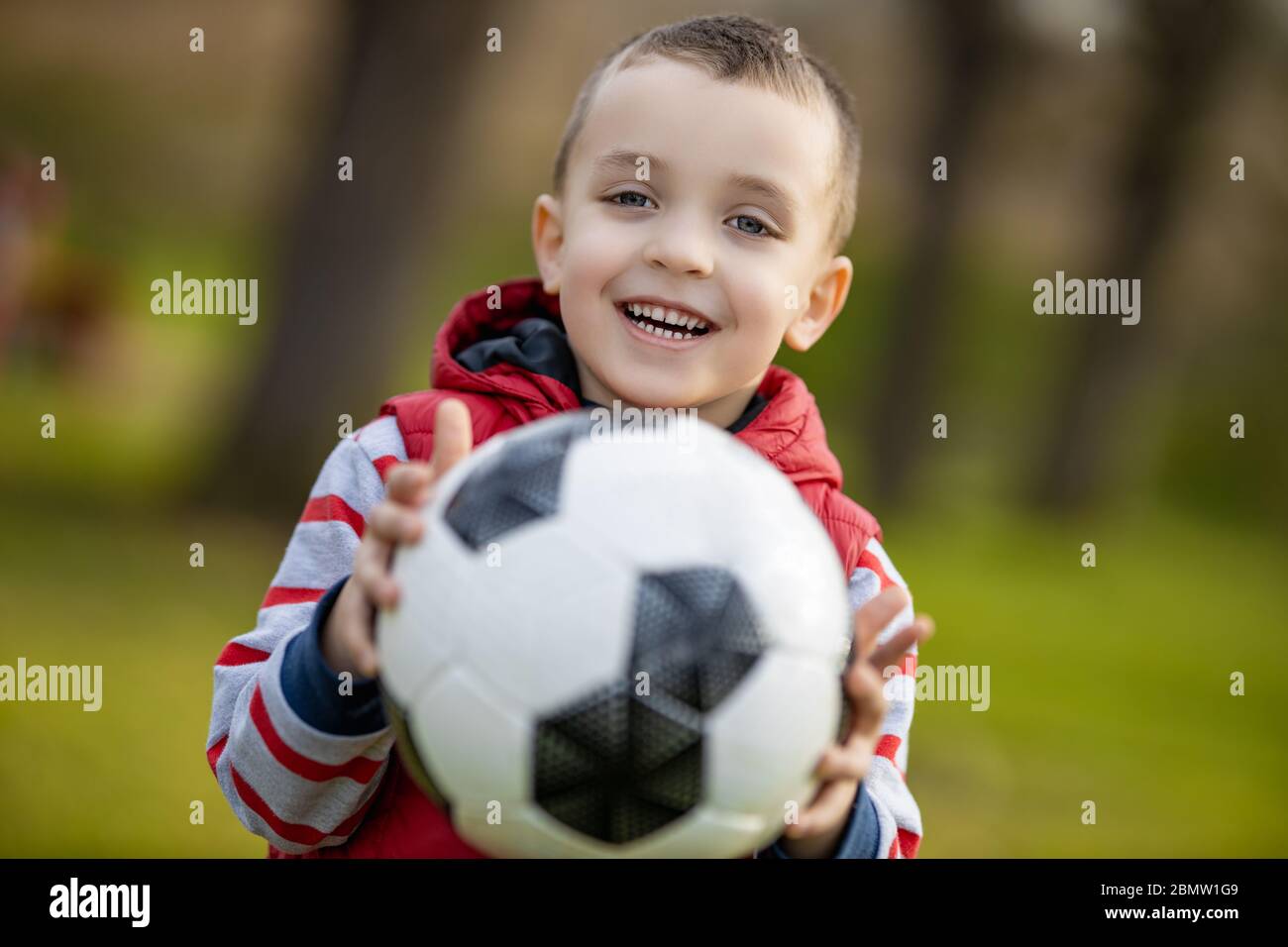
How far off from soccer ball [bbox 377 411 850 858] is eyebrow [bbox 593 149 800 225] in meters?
0.54

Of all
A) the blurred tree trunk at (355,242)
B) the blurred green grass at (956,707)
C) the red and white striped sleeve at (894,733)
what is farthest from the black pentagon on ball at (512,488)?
the blurred tree trunk at (355,242)

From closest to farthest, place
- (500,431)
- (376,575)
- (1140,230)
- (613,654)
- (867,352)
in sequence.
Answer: (613,654)
(376,575)
(500,431)
(1140,230)
(867,352)

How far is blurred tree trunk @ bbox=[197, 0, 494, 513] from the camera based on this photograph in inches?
254

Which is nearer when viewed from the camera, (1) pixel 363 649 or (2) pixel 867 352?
(1) pixel 363 649

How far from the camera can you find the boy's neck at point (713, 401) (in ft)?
7.10

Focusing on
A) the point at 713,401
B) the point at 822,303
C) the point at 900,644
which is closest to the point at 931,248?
the point at 822,303

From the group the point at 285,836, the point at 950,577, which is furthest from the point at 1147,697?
the point at 285,836

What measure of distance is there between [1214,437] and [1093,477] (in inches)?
110

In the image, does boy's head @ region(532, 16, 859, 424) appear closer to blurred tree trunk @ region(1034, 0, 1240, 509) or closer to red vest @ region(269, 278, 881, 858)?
red vest @ region(269, 278, 881, 858)

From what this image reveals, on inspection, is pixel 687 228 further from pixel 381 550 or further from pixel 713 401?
pixel 381 550

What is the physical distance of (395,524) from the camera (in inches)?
64.6

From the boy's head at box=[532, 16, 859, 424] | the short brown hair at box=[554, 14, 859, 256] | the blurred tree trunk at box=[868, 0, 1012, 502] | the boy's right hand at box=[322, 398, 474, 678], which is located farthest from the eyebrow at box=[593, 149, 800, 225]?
the blurred tree trunk at box=[868, 0, 1012, 502]

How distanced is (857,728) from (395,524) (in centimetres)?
63

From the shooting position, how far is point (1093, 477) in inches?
448
